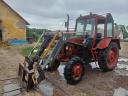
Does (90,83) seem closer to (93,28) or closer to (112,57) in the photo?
(93,28)

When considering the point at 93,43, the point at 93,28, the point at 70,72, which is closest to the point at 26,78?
the point at 70,72

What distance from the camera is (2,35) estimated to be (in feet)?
99.6

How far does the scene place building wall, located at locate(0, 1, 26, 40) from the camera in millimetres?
30469

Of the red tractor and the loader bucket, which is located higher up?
the red tractor

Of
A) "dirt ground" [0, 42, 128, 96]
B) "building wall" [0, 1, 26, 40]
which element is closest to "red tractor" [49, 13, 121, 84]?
"dirt ground" [0, 42, 128, 96]

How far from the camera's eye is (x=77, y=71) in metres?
9.23

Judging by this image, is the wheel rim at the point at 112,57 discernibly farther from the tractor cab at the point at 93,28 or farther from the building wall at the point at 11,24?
the building wall at the point at 11,24

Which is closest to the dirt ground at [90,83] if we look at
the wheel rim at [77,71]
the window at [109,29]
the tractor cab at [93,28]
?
the wheel rim at [77,71]

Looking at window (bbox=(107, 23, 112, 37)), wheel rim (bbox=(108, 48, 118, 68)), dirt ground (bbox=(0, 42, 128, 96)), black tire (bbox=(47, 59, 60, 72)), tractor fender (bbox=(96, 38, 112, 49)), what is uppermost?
window (bbox=(107, 23, 112, 37))

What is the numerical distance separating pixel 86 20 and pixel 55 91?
13.0ft

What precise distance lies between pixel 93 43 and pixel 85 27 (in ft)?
2.57

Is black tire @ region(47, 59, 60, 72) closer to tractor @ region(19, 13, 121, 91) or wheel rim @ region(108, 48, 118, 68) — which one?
Result: tractor @ region(19, 13, 121, 91)

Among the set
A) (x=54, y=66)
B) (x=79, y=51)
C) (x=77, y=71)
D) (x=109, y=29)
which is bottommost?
(x=54, y=66)

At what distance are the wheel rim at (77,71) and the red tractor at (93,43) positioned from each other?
67cm
